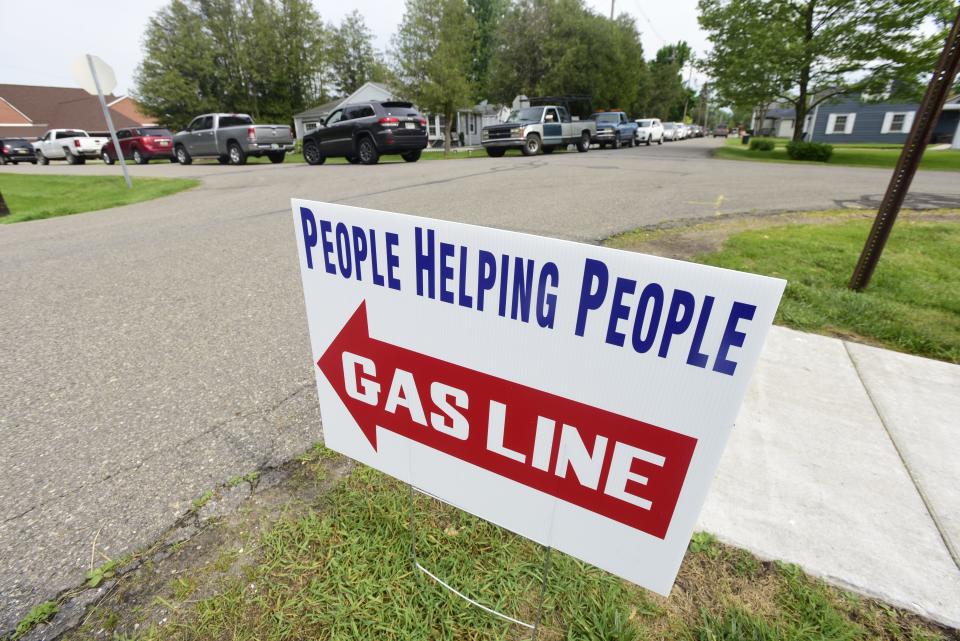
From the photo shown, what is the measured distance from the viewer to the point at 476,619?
150 centimetres

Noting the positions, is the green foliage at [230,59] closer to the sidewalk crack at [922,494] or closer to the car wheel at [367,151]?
the car wheel at [367,151]

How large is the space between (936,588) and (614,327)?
5.47 ft

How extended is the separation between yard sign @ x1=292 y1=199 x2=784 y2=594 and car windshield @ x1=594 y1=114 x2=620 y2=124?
29147 mm

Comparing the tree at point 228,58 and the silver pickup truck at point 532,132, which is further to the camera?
the tree at point 228,58

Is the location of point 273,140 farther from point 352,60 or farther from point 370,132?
point 352,60

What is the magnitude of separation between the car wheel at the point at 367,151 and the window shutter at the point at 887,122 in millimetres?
47999

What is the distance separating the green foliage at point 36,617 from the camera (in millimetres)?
1422

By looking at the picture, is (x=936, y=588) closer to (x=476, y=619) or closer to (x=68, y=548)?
(x=476, y=619)

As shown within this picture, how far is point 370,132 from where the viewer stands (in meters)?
14.9

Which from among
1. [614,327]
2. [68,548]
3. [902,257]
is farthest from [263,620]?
[902,257]

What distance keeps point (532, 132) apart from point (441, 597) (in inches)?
813

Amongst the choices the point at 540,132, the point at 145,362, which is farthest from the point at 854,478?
the point at 540,132

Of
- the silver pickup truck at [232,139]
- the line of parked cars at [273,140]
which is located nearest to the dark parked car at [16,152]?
the line of parked cars at [273,140]

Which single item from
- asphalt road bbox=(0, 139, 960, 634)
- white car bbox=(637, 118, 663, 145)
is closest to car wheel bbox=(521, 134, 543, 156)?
asphalt road bbox=(0, 139, 960, 634)
